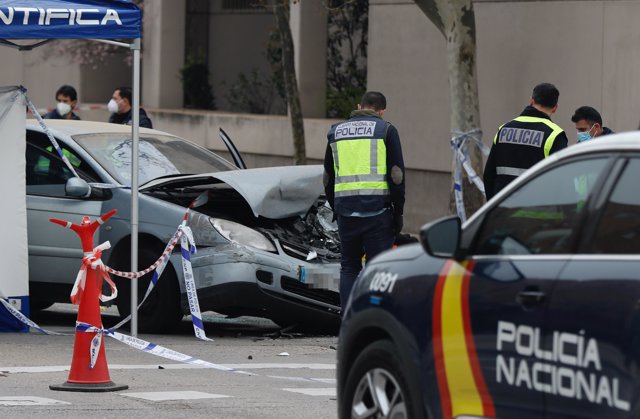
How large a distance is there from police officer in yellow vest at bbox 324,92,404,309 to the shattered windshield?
2.12 meters

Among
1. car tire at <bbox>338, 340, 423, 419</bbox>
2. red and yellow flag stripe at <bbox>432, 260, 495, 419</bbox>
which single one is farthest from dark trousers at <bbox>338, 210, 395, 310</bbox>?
red and yellow flag stripe at <bbox>432, 260, 495, 419</bbox>

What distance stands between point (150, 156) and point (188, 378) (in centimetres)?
337

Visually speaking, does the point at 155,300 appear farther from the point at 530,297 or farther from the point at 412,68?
the point at 412,68

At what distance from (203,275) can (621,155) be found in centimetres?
671

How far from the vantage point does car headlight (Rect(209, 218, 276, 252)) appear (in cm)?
1152

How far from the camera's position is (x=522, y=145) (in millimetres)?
10500

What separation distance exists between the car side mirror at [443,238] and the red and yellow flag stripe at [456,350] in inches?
3.3

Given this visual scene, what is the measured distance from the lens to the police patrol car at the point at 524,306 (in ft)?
15.9

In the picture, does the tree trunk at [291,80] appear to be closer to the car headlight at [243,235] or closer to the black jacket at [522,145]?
the car headlight at [243,235]

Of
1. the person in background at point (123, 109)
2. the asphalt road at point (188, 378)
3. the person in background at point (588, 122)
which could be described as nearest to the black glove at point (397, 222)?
the asphalt road at point (188, 378)

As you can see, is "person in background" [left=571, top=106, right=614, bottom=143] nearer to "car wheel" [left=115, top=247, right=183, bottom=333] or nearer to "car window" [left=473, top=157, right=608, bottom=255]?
"car wheel" [left=115, top=247, right=183, bottom=333]

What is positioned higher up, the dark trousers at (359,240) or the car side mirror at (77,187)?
the car side mirror at (77,187)

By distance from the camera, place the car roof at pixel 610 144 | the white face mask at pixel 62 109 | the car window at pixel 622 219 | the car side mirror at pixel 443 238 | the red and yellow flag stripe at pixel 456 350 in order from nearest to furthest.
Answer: the car window at pixel 622 219 < the car roof at pixel 610 144 < the red and yellow flag stripe at pixel 456 350 < the car side mirror at pixel 443 238 < the white face mask at pixel 62 109

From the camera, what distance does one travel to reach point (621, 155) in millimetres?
5125
